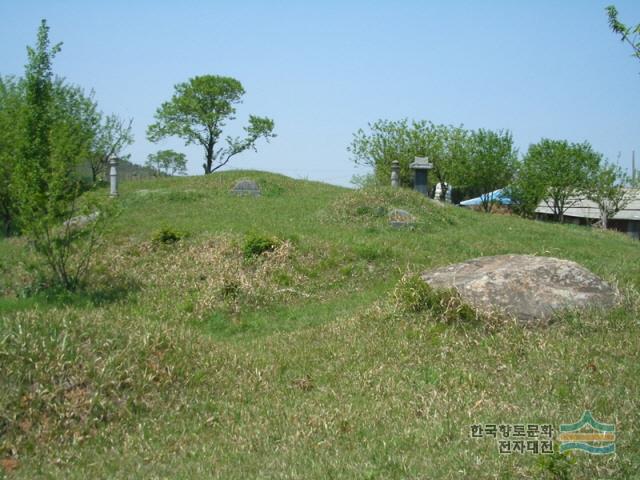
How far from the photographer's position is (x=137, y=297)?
37.0 feet

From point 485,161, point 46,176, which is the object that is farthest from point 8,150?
point 485,161

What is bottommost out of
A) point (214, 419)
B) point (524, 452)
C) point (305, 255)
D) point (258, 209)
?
point (214, 419)

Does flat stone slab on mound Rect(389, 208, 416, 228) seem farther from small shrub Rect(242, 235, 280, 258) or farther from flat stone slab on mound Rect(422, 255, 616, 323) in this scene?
flat stone slab on mound Rect(422, 255, 616, 323)

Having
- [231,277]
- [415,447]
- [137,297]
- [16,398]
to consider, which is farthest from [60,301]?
[415,447]

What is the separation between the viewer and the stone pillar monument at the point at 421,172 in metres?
24.1

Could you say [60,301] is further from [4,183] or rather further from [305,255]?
[4,183]

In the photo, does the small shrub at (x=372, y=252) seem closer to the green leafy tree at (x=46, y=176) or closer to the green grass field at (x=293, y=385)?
the green grass field at (x=293, y=385)

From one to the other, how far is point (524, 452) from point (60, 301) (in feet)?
31.1

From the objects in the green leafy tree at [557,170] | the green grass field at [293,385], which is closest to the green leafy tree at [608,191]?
the green leafy tree at [557,170]

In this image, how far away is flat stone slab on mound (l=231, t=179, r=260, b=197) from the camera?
23.3 metres

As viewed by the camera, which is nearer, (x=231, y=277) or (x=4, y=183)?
(x=231, y=277)

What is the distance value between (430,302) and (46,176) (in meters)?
7.93

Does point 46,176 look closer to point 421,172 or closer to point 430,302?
point 430,302

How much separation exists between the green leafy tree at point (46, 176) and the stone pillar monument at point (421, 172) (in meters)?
14.6
